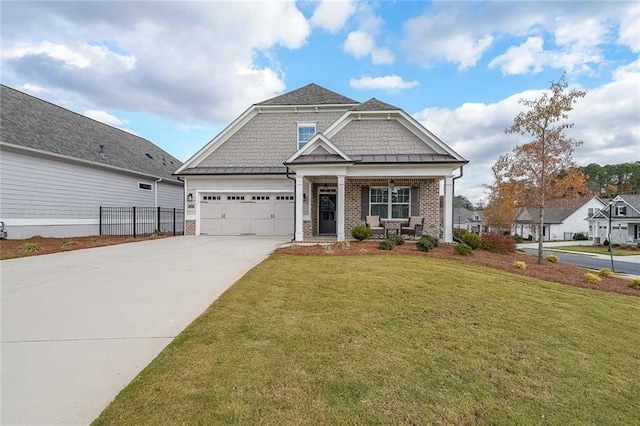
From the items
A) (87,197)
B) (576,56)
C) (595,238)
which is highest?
(576,56)

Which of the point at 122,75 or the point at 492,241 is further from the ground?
the point at 122,75

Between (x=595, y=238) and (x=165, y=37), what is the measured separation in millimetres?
48887

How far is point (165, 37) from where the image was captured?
12.9m

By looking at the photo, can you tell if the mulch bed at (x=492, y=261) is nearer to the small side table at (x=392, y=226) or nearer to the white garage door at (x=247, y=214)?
the small side table at (x=392, y=226)

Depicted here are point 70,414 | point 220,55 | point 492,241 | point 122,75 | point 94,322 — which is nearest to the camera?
point 70,414

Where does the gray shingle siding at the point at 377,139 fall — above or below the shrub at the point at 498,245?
above

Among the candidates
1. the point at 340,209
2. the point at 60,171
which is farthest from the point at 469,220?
the point at 60,171

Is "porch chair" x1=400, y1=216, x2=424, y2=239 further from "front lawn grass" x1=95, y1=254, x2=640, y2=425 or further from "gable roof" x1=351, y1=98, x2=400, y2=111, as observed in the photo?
"front lawn grass" x1=95, y1=254, x2=640, y2=425

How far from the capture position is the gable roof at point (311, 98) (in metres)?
17.6

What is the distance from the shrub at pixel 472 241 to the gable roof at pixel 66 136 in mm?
18228

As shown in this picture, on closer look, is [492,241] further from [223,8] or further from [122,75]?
[122,75]

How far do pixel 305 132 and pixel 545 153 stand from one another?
1118 centimetres

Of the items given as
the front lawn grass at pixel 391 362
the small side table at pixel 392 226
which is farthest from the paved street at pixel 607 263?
the front lawn grass at pixel 391 362

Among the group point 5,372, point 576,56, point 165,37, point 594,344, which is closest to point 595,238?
point 576,56
